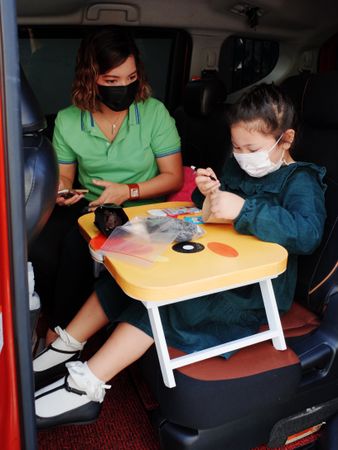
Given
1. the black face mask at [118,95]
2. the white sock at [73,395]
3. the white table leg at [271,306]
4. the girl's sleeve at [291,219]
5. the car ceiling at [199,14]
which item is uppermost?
the car ceiling at [199,14]

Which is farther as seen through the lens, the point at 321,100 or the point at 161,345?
the point at 321,100

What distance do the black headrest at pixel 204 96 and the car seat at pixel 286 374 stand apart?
71 centimetres

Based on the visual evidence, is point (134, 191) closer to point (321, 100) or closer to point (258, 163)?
point (258, 163)

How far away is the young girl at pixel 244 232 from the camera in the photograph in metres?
1.56

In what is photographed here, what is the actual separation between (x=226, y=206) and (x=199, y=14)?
1.77 m

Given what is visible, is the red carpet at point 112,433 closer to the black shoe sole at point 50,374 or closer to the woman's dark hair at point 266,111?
the black shoe sole at point 50,374

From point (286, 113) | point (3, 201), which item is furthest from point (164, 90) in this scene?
point (3, 201)

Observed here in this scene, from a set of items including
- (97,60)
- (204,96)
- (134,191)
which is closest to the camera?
(97,60)

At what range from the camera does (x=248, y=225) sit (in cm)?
154

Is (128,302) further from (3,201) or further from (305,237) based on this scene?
(3,201)

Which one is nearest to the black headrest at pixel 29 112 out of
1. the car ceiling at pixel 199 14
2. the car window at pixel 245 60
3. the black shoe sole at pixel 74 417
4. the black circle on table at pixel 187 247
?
the black circle on table at pixel 187 247

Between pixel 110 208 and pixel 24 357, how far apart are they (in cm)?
68

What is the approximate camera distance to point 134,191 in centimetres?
221

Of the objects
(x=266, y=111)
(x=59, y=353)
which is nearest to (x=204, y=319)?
(x=59, y=353)
